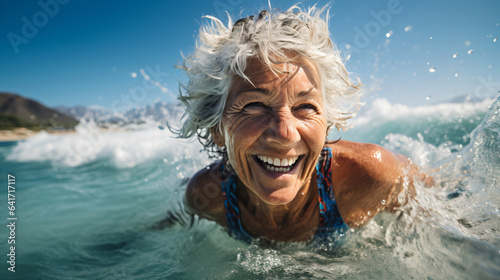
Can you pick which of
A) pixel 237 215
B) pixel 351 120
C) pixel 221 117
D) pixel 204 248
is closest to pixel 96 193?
pixel 204 248

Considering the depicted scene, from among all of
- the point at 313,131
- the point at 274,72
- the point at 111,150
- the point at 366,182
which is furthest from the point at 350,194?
the point at 111,150

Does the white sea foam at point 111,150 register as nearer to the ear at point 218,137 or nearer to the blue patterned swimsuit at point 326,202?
the ear at point 218,137

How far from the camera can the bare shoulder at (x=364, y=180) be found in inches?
84.0

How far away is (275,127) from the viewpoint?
1.72m

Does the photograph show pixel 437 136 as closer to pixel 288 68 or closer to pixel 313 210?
pixel 313 210

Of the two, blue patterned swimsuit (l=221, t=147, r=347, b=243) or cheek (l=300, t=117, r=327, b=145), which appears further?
blue patterned swimsuit (l=221, t=147, r=347, b=243)

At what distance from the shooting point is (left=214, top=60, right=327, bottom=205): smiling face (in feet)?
5.75

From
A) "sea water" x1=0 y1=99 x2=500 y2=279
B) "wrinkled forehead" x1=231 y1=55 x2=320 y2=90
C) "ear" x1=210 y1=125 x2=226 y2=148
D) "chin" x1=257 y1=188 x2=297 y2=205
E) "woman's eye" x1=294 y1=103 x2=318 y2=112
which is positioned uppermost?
"wrinkled forehead" x1=231 y1=55 x2=320 y2=90

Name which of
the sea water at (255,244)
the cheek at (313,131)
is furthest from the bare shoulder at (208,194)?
the cheek at (313,131)

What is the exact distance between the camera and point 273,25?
2033 mm

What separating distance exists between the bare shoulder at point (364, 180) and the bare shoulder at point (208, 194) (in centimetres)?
117

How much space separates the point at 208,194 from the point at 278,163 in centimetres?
116

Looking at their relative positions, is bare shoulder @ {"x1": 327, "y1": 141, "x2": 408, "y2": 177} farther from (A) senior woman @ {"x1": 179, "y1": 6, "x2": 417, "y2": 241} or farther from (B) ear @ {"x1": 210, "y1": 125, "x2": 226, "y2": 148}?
(B) ear @ {"x1": 210, "y1": 125, "x2": 226, "y2": 148}

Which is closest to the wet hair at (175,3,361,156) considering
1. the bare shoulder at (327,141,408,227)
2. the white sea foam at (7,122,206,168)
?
the bare shoulder at (327,141,408,227)
